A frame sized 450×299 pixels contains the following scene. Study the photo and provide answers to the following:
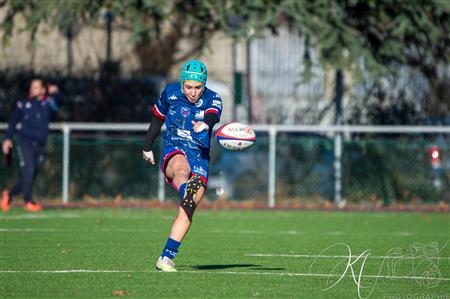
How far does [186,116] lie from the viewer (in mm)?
12062

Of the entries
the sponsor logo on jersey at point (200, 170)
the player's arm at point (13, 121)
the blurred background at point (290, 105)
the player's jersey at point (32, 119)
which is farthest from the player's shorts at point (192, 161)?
the blurred background at point (290, 105)

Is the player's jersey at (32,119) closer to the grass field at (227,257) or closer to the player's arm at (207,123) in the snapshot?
the grass field at (227,257)

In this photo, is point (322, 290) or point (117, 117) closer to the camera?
point (322, 290)

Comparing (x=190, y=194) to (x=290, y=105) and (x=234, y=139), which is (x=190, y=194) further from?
(x=290, y=105)

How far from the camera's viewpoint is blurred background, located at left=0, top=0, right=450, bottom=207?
2497 cm

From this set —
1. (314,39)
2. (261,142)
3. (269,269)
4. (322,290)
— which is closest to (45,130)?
(261,142)

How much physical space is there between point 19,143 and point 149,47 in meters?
8.24

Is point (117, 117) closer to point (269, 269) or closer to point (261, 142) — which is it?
point (261, 142)

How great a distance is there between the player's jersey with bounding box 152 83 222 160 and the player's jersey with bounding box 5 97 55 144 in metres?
9.91

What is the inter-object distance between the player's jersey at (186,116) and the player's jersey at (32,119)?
9906 millimetres

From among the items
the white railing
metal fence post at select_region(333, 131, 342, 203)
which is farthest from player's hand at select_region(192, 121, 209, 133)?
metal fence post at select_region(333, 131, 342, 203)

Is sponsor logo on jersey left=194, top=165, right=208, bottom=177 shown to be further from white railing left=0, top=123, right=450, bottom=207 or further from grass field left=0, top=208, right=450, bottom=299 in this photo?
white railing left=0, top=123, right=450, bottom=207

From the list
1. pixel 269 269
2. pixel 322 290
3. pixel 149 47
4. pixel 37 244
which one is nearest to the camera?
pixel 322 290

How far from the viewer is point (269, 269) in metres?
11.9
